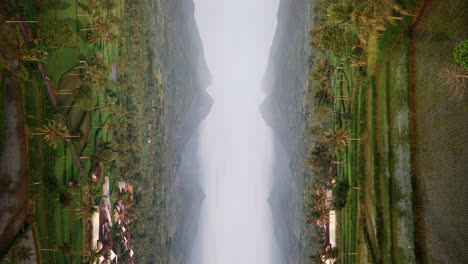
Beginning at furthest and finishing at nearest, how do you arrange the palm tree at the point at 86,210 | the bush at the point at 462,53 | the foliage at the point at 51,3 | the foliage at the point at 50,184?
1. the foliage at the point at 51,3
2. the palm tree at the point at 86,210
3. the foliage at the point at 50,184
4. the bush at the point at 462,53

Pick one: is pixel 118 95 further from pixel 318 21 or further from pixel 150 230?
pixel 318 21

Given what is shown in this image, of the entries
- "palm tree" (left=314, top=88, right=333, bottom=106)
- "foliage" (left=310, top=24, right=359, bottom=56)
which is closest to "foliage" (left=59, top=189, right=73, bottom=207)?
"palm tree" (left=314, top=88, right=333, bottom=106)

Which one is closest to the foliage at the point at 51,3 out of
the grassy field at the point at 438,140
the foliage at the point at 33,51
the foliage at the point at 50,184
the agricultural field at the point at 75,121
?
the agricultural field at the point at 75,121

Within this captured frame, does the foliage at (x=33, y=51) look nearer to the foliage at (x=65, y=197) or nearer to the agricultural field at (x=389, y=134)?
the foliage at (x=65, y=197)

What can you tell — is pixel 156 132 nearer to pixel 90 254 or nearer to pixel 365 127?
pixel 90 254

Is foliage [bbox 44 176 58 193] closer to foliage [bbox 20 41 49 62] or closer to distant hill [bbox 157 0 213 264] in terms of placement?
foliage [bbox 20 41 49 62]

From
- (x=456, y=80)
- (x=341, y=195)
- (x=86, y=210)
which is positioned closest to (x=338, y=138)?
(x=341, y=195)
